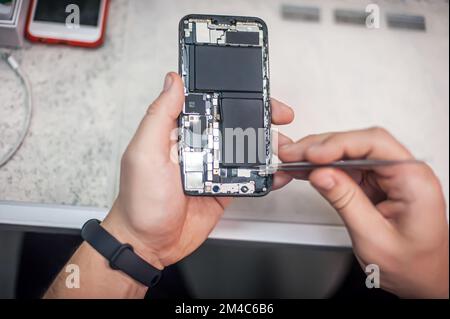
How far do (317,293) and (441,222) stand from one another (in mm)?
276

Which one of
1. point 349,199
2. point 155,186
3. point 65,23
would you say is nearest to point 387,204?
point 349,199

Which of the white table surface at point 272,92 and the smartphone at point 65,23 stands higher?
the smartphone at point 65,23

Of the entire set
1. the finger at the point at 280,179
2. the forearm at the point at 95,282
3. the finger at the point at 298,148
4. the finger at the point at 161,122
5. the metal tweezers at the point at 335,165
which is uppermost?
the finger at the point at 161,122

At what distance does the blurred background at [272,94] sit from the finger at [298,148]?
9 centimetres

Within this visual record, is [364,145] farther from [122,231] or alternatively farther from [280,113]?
[122,231]

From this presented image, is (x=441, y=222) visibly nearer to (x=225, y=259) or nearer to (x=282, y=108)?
(x=282, y=108)

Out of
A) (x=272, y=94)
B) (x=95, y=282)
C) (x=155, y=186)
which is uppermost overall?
(x=272, y=94)

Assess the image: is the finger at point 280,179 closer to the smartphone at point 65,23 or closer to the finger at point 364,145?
the finger at point 364,145

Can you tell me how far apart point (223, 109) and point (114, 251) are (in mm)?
214

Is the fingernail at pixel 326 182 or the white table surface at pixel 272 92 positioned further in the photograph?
the white table surface at pixel 272 92

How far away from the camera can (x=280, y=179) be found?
1.81 feet

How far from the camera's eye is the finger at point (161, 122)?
1.66 ft

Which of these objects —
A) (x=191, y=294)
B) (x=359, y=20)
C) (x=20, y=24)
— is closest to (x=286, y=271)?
(x=191, y=294)

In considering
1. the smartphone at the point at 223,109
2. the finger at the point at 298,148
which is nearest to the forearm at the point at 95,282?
the smartphone at the point at 223,109
